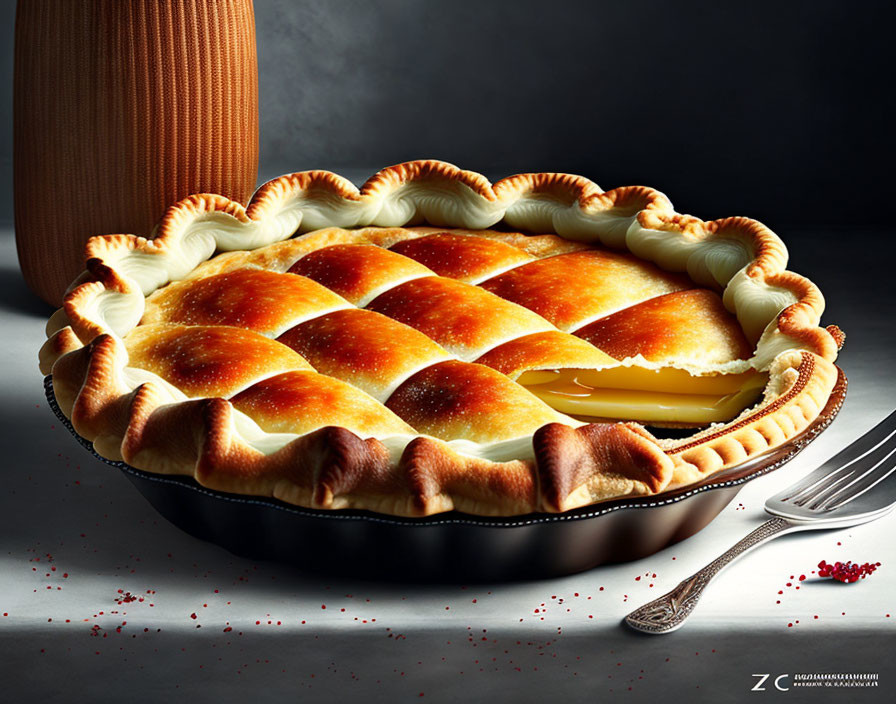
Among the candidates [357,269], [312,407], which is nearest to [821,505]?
[312,407]

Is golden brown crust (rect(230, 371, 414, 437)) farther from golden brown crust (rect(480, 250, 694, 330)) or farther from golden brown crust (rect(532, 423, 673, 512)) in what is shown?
golden brown crust (rect(480, 250, 694, 330))

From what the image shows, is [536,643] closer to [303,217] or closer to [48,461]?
[48,461]

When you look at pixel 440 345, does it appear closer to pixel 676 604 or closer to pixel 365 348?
pixel 365 348

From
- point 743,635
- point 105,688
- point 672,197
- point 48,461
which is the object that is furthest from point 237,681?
point 672,197

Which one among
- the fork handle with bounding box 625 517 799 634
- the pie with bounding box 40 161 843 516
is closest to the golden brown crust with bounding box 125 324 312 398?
the pie with bounding box 40 161 843 516

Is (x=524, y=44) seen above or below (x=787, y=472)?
above
